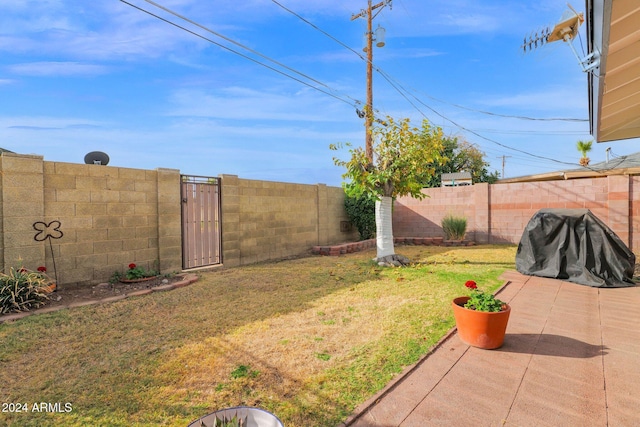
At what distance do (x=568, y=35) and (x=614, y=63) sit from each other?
128 inches

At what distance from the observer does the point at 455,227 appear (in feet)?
36.8

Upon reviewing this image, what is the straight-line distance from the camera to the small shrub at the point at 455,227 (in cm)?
1120

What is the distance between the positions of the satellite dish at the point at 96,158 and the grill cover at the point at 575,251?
8.89 m

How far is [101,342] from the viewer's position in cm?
321

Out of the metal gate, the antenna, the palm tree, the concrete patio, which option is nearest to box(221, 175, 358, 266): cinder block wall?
the metal gate

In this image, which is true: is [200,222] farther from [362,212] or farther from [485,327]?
[362,212]

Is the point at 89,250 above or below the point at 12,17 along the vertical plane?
below

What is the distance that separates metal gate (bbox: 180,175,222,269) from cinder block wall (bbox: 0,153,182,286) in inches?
8.7

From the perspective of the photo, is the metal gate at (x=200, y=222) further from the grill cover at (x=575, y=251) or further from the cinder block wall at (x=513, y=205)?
the cinder block wall at (x=513, y=205)

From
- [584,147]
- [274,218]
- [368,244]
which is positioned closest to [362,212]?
[368,244]

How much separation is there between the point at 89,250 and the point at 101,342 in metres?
2.67

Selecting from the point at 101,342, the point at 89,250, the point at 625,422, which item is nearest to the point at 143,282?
the point at 89,250

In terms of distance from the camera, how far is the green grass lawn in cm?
213

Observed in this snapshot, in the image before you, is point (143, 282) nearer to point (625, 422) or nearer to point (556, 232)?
point (625, 422)
